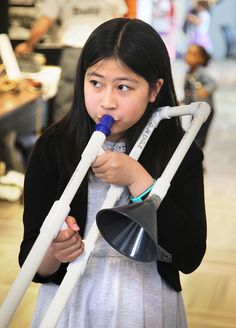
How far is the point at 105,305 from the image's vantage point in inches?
48.6

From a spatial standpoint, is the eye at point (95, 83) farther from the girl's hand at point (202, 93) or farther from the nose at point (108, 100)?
the girl's hand at point (202, 93)

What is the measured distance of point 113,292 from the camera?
48.5 inches

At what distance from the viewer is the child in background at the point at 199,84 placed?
4820 mm

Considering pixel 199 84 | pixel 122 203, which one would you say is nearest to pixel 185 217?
pixel 122 203

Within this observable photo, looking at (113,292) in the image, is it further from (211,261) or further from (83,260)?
(211,261)

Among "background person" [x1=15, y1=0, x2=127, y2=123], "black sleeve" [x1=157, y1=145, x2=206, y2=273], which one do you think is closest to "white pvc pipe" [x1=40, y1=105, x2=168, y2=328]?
"black sleeve" [x1=157, y1=145, x2=206, y2=273]

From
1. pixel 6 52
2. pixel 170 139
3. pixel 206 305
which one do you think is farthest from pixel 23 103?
pixel 170 139

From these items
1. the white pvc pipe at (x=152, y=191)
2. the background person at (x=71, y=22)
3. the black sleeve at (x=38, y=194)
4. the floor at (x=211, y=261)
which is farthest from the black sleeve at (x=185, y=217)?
the background person at (x=71, y=22)

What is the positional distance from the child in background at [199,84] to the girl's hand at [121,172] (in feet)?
11.9

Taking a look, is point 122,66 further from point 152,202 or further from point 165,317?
point 165,317

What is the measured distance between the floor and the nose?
164 centimetres

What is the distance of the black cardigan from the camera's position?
123 cm

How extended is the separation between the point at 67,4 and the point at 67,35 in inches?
8.1

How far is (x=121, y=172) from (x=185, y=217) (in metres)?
0.20
